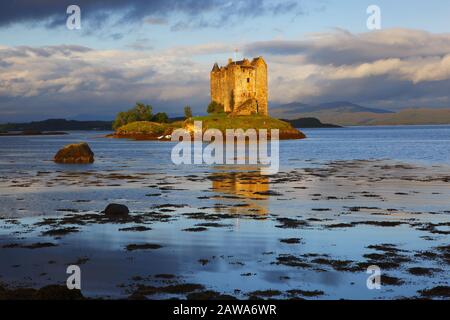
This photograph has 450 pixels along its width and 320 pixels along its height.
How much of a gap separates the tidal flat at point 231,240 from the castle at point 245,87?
359ft

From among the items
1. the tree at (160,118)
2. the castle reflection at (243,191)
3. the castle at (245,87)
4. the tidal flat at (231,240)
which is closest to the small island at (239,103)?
the castle at (245,87)

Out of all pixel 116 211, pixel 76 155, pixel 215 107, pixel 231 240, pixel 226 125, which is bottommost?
pixel 231 240

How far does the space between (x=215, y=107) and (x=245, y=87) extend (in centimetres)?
1519

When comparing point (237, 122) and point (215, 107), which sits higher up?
point (215, 107)

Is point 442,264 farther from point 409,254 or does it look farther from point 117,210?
point 117,210

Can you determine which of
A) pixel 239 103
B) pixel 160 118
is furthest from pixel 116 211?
pixel 160 118

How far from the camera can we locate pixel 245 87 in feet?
470

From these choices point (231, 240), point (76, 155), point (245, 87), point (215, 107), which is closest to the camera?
point (231, 240)

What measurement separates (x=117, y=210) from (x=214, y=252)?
857 centimetres

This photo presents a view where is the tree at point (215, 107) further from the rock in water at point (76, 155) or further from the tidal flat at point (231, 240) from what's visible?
the tidal flat at point (231, 240)

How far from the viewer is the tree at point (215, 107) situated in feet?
504

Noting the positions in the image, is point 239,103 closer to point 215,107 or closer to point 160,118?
point 215,107

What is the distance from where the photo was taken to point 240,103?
145 meters
